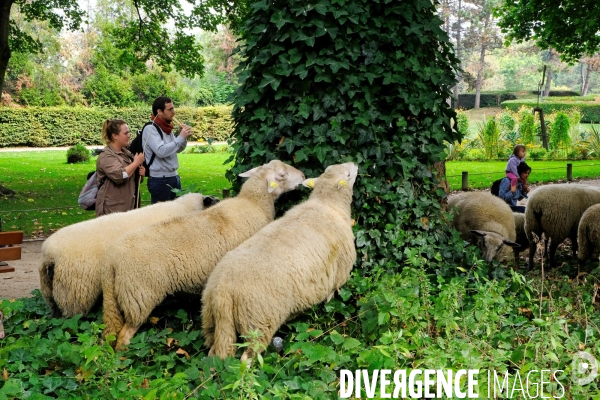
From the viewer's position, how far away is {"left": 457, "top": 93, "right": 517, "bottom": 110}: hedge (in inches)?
2142

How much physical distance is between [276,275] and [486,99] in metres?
54.2

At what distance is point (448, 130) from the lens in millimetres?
6020

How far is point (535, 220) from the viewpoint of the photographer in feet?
28.7

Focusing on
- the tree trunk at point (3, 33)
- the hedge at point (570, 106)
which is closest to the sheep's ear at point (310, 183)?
the tree trunk at point (3, 33)

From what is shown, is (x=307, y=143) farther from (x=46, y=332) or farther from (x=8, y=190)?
(x=8, y=190)

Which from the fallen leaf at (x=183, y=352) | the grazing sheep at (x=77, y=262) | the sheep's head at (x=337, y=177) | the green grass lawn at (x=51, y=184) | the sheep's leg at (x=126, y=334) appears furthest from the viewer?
the green grass lawn at (x=51, y=184)

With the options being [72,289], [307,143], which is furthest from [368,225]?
[72,289]

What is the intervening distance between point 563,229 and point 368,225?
4206 mm

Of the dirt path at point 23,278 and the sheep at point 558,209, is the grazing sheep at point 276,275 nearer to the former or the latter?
the dirt path at point 23,278

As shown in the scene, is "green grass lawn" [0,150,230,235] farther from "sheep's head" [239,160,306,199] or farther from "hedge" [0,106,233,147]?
"hedge" [0,106,233,147]

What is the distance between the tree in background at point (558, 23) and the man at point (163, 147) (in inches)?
327

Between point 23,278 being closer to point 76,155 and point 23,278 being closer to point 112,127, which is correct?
point 112,127

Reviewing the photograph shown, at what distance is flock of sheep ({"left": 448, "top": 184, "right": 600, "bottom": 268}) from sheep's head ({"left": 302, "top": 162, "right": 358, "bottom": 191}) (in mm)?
2013

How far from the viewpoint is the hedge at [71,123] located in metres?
34.9
